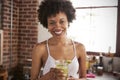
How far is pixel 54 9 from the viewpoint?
4.41 ft

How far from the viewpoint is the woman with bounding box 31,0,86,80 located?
1307mm

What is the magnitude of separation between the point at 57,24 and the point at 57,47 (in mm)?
217

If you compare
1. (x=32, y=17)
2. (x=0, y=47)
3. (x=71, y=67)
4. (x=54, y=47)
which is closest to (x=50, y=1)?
(x=54, y=47)

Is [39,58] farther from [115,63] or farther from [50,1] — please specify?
[115,63]

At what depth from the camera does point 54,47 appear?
1437mm

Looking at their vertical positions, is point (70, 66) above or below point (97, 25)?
below

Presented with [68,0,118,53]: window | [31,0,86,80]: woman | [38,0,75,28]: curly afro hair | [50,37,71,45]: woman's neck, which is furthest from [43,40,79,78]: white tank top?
[68,0,118,53]: window

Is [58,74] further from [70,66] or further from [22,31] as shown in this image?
[22,31]

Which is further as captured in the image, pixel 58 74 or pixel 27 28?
pixel 27 28

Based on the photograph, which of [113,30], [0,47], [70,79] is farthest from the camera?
[113,30]

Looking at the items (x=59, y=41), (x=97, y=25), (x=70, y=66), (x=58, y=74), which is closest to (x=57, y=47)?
(x=59, y=41)

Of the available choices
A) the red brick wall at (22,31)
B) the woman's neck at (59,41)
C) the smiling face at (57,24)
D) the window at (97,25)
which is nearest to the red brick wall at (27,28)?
the red brick wall at (22,31)

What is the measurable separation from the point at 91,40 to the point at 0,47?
181 centimetres

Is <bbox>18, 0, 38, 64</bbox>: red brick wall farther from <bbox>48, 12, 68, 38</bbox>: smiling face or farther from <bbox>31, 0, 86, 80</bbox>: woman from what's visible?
<bbox>48, 12, 68, 38</bbox>: smiling face
